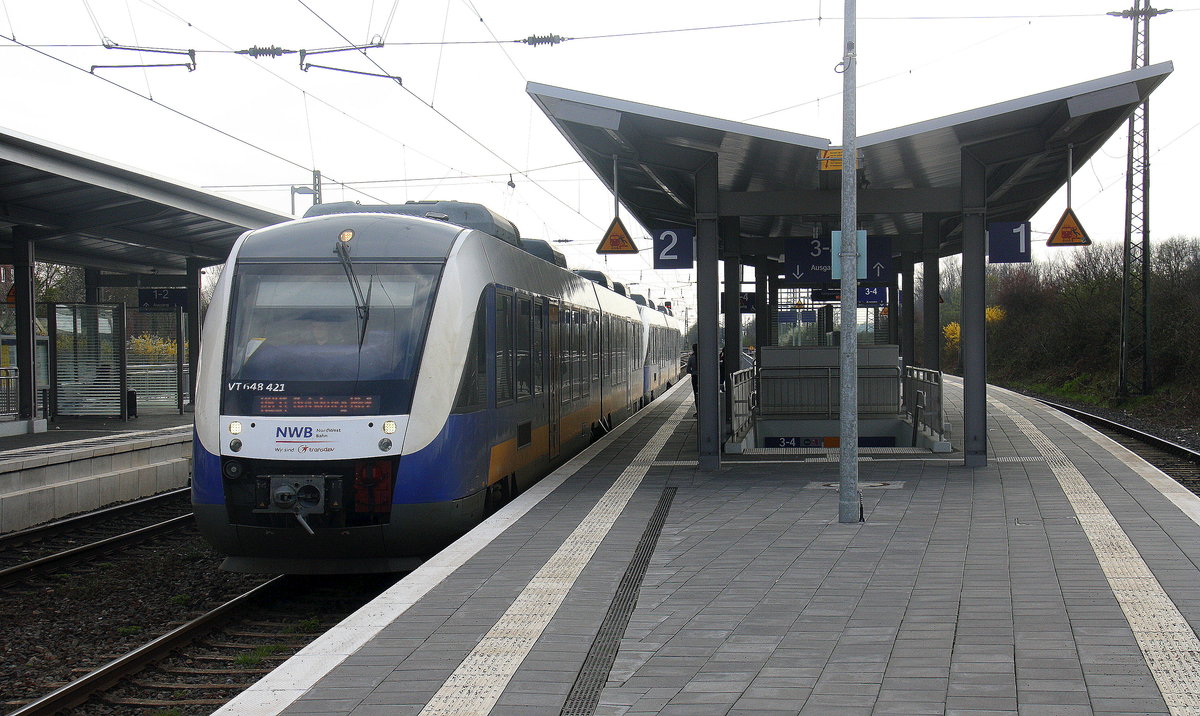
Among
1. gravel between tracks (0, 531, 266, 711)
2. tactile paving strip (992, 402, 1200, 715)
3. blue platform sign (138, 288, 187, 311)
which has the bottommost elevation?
gravel between tracks (0, 531, 266, 711)

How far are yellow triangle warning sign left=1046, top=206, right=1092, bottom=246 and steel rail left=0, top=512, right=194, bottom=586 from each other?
36.6 feet

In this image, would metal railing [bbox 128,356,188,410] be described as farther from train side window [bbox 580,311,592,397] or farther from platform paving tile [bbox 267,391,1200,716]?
platform paving tile [bbox 267,391,1200,716]

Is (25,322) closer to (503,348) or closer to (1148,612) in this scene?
(503,348)

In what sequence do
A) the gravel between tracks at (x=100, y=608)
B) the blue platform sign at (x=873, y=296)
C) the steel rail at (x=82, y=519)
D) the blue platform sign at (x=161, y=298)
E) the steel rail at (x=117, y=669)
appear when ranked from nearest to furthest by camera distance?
the steel rail at (x=117, y=669) → the gravel between tracks at (x=100, y=608) → the steel rail at (x=82, y=519) → the blue platform sign at (x=873, y=296) → the blue platform sign at (x=161, y=298)

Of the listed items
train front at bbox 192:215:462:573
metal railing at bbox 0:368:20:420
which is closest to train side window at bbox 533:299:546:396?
train front at bbox 192:215:462:573

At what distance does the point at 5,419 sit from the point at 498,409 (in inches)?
493

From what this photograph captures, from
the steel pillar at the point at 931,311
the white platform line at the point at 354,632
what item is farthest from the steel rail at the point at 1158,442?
the white platform line at the point at 354,632

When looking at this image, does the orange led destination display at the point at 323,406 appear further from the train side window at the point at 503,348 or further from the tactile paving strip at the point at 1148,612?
the tactile paving strip at the point at 1148,612

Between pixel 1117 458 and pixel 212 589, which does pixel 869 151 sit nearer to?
pixel 1117 458

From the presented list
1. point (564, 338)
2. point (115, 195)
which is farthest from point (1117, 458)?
point (115, 195)

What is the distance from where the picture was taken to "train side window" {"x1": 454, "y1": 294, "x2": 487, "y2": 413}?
28.6 feet

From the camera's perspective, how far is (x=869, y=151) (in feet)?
40.4

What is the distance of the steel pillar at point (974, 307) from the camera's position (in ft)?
40.3

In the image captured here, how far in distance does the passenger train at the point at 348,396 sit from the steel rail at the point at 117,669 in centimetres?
76
